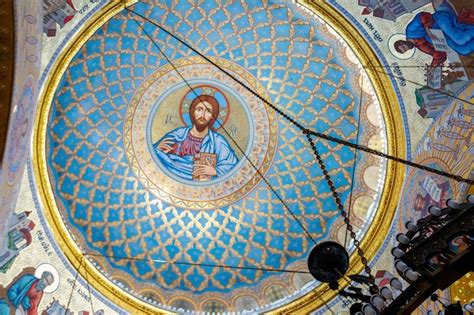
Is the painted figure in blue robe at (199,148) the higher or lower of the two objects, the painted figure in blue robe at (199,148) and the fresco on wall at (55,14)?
the lower

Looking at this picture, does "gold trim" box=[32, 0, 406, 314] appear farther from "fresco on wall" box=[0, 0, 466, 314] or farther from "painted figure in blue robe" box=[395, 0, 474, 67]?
"painted figure in blue robe" box=[395, 0, 474, 67]

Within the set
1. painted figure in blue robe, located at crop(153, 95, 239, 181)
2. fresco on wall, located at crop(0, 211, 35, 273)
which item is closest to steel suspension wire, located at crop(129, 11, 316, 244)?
painted figure in blue robe, located at crop(153, 95, 239, 181)

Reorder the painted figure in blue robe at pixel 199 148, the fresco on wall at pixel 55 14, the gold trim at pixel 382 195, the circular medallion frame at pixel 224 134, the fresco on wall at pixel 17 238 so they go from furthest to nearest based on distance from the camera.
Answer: the painted figure in blue robe at pixel 199 148, the circular medallion frame at pixel 224 134, the fresco on wall at pixel 17 238, the gold trim at pixel 382 195, the fresco on wall at pixel 55 14

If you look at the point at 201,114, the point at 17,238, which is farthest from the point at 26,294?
the point at 201,114

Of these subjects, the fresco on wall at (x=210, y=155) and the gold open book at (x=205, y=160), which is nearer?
the fresco on wall at (x=210, y=155)

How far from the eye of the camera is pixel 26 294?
1082 cm

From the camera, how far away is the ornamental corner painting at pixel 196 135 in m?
13.2

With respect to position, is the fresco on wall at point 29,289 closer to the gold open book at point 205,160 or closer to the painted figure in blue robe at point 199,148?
the painted figure in blue robe at point 199,148

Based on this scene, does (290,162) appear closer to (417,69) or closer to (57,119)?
(417,69)

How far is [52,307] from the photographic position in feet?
36.6

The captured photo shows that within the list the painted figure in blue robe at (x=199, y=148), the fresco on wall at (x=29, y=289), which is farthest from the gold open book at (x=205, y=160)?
the fresco on wall at (x=29, y=289)

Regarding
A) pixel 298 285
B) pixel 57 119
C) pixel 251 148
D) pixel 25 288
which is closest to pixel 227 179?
pixel 251 148

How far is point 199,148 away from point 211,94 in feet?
4.33

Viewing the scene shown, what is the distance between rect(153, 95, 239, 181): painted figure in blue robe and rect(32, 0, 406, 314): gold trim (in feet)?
9.72
